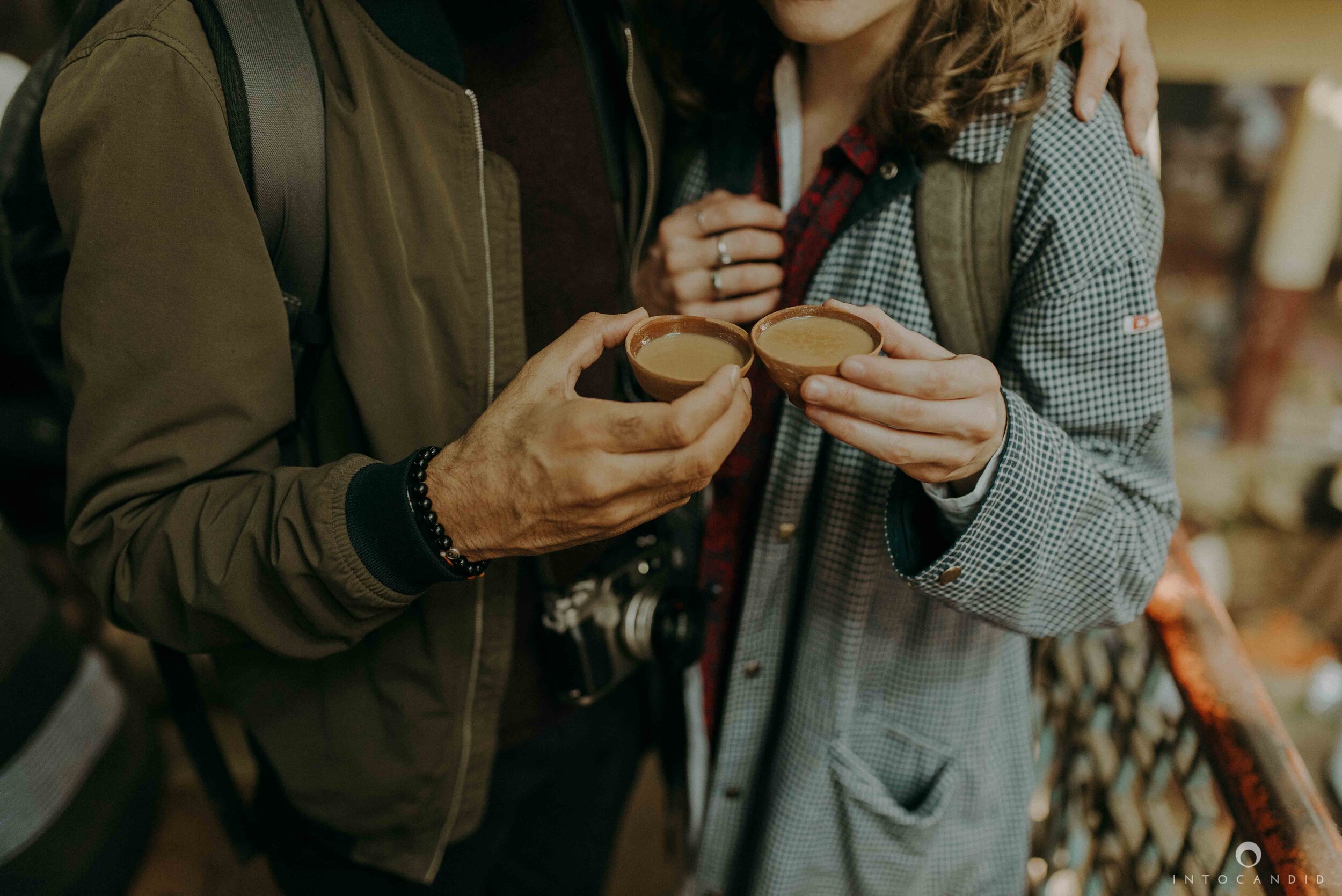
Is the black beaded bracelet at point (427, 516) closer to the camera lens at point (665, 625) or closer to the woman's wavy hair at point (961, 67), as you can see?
the camera lens at point (665, 625)

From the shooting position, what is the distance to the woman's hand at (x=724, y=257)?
1465mm

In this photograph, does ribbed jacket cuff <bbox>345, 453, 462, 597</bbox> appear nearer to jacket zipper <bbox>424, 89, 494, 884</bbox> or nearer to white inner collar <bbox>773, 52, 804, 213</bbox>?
jacket zipper <bbox>424, 89, 494, 884</bbox>

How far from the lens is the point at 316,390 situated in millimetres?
1346

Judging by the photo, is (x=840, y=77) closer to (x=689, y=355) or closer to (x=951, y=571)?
(x=689, y=355)

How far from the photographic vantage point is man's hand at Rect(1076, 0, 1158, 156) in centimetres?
126

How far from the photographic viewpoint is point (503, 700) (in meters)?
1.64

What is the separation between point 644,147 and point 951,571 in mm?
988

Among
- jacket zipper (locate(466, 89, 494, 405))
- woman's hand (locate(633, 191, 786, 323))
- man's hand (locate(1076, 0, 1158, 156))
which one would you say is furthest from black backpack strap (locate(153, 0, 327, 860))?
man's hand (locate(1076, 0, 1158, 156))

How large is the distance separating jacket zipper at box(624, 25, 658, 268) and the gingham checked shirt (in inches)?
5.4

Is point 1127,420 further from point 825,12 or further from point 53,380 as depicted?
point 53,380

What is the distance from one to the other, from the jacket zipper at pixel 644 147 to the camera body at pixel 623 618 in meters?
0.59

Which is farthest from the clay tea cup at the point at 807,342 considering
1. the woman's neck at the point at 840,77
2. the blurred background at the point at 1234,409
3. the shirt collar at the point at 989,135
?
the blurred background at the point at 1234,409

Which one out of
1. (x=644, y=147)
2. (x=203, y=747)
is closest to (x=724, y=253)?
(x=644, y=147)

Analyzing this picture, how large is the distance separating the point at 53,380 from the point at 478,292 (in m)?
0.70
